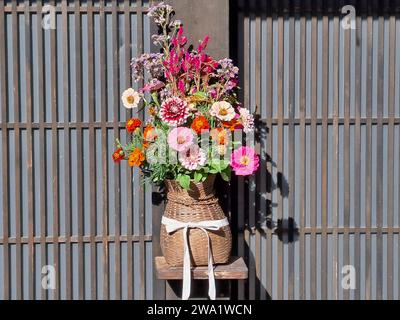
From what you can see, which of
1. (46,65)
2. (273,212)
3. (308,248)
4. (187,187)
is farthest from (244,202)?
(46,65)

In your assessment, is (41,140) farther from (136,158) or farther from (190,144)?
(190,144)

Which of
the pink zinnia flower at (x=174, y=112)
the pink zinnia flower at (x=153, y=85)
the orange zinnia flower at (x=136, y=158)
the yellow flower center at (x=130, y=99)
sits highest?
the pink zinnia flower at (x=153, y=85)

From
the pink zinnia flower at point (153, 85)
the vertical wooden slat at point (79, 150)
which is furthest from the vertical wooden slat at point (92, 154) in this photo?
the pink zinnia flower at point (153, 85)

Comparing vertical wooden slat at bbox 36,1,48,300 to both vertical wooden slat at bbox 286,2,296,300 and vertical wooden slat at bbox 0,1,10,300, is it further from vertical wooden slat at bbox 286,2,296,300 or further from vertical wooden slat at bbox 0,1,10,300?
vertical wooden slat at bbox 286,2,296,300

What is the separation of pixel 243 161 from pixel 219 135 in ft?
0.67

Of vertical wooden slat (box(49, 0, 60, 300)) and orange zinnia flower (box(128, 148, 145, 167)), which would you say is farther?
vertical wooden slat (box(49, 0, 60, 300))

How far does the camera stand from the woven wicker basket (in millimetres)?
4402

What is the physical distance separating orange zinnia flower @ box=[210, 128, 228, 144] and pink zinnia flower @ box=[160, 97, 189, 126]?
202 mm

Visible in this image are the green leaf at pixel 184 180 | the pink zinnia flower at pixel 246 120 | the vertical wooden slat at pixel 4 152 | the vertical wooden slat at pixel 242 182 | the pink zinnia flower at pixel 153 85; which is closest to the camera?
the green leaf at pixel 184 180

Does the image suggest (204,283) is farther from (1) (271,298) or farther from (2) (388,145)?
(2) (388,145)

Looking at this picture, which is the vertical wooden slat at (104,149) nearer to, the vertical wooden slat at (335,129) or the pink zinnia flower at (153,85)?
the pink zinnia flower at (153,85)

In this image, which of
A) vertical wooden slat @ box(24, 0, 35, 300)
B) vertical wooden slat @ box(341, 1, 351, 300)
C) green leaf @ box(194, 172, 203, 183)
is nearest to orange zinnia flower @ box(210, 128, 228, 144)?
Result: green leaf @ box(194, 172, 203, 183)

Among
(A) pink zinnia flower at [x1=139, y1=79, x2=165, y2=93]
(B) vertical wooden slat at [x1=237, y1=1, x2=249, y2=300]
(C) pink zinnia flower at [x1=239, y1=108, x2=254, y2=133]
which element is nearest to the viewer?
(C) pink zinnia flower at [x1=239, y1=108, x2=254, y2=133]

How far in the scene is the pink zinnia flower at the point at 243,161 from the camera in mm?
4316
